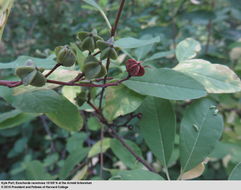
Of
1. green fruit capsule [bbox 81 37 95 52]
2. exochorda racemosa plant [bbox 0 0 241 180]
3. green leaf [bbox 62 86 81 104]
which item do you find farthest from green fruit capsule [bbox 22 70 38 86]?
green leaf [bbox 62 86 81 104]

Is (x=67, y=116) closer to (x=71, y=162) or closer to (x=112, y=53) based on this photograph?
(x=112, y=53)

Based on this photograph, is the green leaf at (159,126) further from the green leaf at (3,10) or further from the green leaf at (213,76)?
the green leaf at (3,10)

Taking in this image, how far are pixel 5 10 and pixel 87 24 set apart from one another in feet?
3.07

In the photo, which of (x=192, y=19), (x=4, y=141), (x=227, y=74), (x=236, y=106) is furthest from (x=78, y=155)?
(x=4, y=141)

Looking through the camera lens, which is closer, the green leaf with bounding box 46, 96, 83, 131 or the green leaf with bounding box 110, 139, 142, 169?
the green leaf with bounding box 46, 96, 83, 131

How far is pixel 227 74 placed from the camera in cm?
53

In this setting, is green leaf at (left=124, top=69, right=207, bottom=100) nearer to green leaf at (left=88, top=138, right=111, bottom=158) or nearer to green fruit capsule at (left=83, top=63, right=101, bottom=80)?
green fruit capsule at (left=83, top=63, right=101, bottom=80)

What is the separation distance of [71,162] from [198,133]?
449mm

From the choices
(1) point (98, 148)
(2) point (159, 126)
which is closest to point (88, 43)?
(2) point (159, 126)

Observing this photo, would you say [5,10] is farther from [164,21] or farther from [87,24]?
[164,21]

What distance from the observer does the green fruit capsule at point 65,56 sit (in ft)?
1.43

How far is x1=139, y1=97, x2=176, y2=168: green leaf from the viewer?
1.82 feet

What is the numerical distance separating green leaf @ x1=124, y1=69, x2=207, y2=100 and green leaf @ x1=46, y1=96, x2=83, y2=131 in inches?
5.5

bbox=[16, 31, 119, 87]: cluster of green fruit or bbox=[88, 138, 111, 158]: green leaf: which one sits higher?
bbox=[16, 31, 119, 87]: cluster of green fruit
